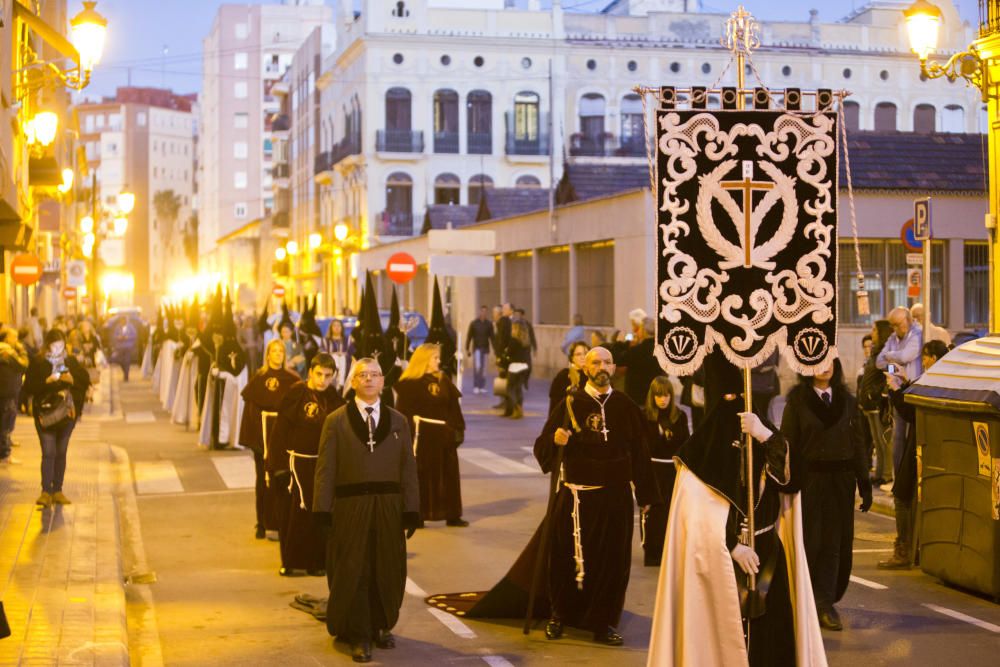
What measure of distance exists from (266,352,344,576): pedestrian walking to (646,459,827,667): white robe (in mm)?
4692

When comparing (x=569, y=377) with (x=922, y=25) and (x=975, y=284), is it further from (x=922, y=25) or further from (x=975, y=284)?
(x=975, y=284)

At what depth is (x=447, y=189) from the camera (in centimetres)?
6675

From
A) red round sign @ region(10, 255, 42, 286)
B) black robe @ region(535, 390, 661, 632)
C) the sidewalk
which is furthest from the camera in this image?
red round sign @ region(10, 255, 42, 286)

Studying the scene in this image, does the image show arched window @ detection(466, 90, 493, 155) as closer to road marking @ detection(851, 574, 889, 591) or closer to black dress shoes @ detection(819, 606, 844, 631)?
road marking @ detection(851, 574, 889, 591)

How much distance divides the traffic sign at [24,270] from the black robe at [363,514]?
833 inches

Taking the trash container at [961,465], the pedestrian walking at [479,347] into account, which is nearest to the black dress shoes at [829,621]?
the trash container at [961,465]

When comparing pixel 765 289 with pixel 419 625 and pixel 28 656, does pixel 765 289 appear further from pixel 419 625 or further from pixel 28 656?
pixel 28 656

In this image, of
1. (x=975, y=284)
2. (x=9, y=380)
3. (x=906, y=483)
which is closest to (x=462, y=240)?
(x=9, y=380)

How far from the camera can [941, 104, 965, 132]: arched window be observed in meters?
68.2

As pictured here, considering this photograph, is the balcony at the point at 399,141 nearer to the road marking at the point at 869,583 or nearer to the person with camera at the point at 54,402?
the person with camera at the point at 54,402

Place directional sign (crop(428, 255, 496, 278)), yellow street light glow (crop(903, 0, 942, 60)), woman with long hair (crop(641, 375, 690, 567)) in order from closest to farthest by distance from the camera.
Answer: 1. woman with long hair (crop(641, 375, 690, 567))
2. yellow street light glow (crop(903, 0, 942, 60))
3. directional sign (crop(428, 255, 496, 278))

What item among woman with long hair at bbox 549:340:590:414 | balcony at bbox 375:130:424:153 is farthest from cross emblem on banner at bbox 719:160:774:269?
balcony at bbox 375:130:424:153

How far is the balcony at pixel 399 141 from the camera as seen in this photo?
65.5 meters

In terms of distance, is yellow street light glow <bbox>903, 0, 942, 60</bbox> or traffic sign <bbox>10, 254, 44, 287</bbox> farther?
traffic sign <bbox>10, 254, 44, 287</bbox>
